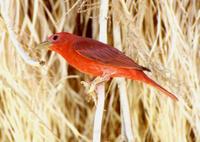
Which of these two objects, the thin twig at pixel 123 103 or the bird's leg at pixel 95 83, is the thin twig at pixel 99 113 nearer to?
the bird's leg at pixel 95 83

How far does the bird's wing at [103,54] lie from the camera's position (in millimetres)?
1072

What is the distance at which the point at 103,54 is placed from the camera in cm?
108

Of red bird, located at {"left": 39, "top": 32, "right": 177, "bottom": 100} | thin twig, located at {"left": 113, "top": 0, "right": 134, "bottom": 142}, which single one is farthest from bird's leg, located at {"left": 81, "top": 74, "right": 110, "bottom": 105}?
thin twig, located at {"left": 113, "top": 0, "right": 134, "bottom": 142}

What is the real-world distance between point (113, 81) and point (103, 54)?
312 mm

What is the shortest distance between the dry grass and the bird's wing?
0.16 meters

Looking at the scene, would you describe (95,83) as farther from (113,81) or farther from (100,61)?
(113,81)

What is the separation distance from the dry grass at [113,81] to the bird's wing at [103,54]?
158 mm

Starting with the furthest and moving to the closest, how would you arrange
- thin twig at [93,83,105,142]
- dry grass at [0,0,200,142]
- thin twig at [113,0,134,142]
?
dry grass at [0,0,200,142] < thin twig at [113,0,134,142] < thin twig at [93,83,105,142]

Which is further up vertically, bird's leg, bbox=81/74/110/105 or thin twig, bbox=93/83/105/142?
bird's leg, bbox=81/74/110/105

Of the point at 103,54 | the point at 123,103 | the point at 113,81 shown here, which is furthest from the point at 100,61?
the point at 113,81

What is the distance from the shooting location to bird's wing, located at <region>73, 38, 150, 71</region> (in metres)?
1.07

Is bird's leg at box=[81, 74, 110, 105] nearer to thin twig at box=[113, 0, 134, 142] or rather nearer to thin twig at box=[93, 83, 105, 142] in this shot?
thin twig at box=[93, 83, 105, 142]

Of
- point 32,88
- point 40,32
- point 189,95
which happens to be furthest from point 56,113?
point 189,95

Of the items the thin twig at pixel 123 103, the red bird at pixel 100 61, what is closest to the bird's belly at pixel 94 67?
the red bird at pixel 100 61
